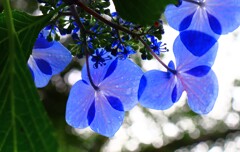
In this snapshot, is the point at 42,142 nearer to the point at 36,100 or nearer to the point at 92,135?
the point at 36,100

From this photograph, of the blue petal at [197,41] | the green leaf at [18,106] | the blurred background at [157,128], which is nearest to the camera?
the green leaf at [18,106]

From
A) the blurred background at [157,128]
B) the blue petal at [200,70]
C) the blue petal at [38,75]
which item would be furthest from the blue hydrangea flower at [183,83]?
the blurred background at [157,128]

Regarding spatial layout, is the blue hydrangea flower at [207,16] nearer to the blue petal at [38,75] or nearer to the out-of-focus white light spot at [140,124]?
the blue petal at [38,75]

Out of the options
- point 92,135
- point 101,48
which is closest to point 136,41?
point 101,48

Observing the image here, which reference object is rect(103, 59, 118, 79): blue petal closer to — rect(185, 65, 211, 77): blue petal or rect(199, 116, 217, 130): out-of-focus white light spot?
rect(185, 65, 211, 77): blue petal

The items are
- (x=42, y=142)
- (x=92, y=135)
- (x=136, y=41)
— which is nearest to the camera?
(x=42, y=142)
